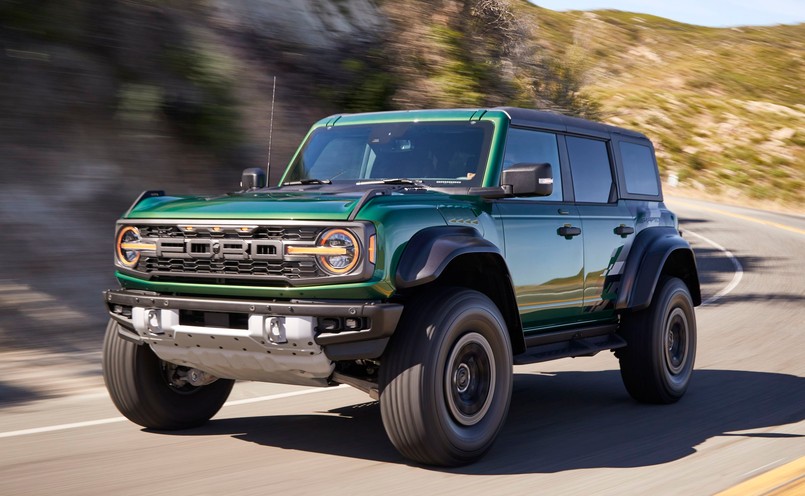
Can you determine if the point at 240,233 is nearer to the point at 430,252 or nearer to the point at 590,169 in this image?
the point at 430,252

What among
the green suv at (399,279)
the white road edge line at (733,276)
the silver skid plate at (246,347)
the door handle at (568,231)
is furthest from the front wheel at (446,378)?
the white road edge line at (733,276)

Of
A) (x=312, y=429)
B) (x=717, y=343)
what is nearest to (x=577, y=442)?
(x=312, y=429)

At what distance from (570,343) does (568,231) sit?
2.54 ft

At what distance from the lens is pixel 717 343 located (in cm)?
1068

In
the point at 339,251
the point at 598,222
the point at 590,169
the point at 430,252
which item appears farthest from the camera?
the point at 590,169

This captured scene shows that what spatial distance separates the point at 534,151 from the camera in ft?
21.7

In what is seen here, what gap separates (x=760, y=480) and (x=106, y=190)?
8.16 m

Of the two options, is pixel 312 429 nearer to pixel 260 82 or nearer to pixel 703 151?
pixel 260 82

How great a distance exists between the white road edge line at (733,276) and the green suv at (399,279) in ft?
27.4

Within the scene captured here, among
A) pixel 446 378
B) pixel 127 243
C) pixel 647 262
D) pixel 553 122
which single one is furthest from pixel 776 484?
pixel 127 243

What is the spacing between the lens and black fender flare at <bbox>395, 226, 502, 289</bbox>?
5078 mm

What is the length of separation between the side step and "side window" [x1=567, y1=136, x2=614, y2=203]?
2.99 ft

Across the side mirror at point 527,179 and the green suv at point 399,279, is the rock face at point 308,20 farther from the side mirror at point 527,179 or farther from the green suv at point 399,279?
the side mirror at point 527,179

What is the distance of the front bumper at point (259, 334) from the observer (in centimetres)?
494
